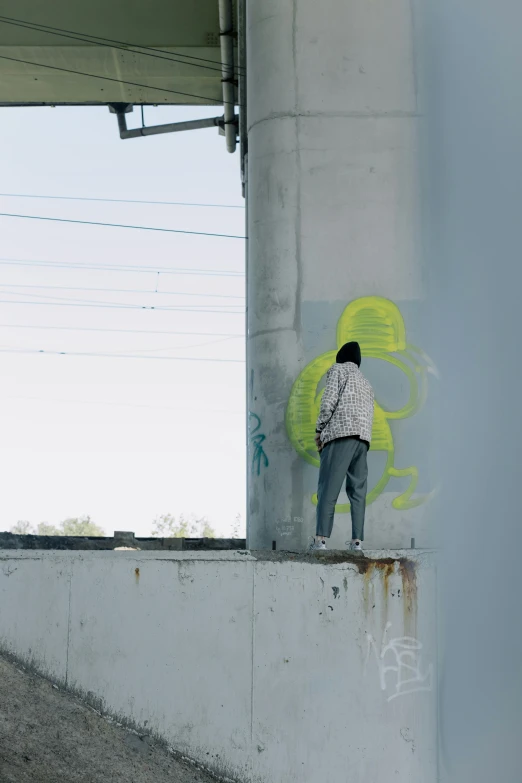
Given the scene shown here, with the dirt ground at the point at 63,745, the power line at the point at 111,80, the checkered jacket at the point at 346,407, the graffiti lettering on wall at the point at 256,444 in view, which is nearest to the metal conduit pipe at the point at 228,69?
the power line at the point at 111,80

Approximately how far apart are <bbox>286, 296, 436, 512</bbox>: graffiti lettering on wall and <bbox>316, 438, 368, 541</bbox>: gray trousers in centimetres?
85

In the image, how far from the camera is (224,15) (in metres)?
11.4

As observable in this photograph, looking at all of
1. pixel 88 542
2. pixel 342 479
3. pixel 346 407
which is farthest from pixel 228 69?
pixel 342 479

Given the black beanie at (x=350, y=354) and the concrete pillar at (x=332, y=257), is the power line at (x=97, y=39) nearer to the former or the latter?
the concrete pillar at (x=332, y=257)

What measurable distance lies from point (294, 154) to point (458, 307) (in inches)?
251

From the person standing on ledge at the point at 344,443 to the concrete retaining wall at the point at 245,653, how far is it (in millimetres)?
1008

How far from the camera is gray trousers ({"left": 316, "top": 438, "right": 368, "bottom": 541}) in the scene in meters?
6.27

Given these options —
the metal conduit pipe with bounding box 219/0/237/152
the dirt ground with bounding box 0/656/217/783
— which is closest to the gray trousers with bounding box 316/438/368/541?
the dirt ground with bounding box 0/656/217/783

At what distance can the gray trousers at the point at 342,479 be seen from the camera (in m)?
6.27

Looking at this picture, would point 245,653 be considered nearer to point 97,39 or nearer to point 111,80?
point 97,39

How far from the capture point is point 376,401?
7352 millimetres

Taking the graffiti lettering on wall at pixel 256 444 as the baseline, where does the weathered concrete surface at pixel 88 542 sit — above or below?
below

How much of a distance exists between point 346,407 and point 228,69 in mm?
7794

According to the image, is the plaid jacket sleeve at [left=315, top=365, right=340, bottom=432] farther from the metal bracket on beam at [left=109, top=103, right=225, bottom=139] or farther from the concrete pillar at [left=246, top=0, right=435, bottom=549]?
the metal bracket on beam at [left=109, top=103, right=225, bottom=139]
